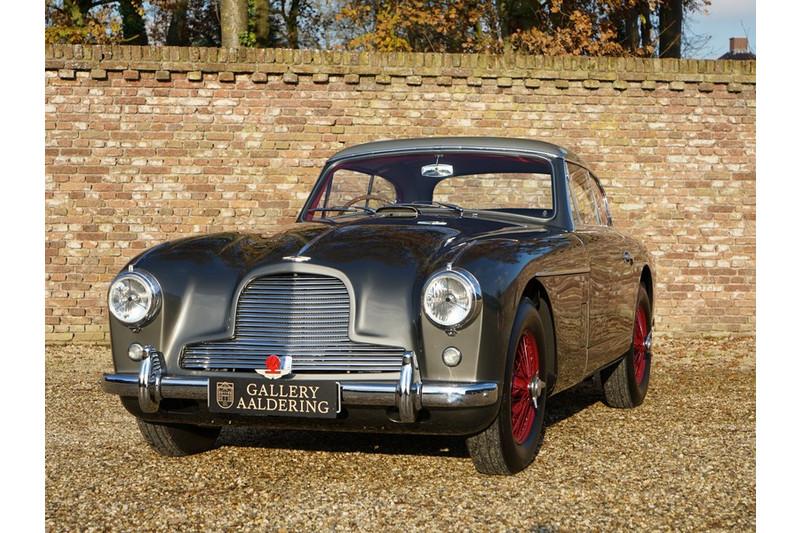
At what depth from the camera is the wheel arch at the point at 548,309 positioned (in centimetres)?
484

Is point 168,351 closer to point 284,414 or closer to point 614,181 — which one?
point 284,414

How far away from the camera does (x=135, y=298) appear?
4.68m

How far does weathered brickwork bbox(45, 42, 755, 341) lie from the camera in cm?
1021

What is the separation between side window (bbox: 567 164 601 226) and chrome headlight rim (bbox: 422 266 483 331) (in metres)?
1.82

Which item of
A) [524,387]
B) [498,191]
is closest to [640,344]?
[498,191]

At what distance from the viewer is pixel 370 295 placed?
14.3 ft

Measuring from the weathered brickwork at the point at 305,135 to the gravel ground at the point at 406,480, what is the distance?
386 centimetres

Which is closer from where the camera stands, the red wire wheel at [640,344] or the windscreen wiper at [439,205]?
the windscreen wiper at [439,205]

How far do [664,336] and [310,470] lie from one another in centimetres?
670

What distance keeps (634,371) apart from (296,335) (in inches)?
126

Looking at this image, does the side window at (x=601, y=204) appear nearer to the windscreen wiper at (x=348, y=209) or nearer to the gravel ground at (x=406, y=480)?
the gravel ground at (x=406, y=480)

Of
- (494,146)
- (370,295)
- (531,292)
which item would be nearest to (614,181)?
(494,146)

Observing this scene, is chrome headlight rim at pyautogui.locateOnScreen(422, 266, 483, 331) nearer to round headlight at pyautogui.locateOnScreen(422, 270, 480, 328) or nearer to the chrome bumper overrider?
round headlight at pyautogui.locateOnScreen(422, 270, 480, 328)

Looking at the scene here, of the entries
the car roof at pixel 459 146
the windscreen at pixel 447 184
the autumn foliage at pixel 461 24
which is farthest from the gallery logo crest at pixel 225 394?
the autumn foliage at pixel 461 24
